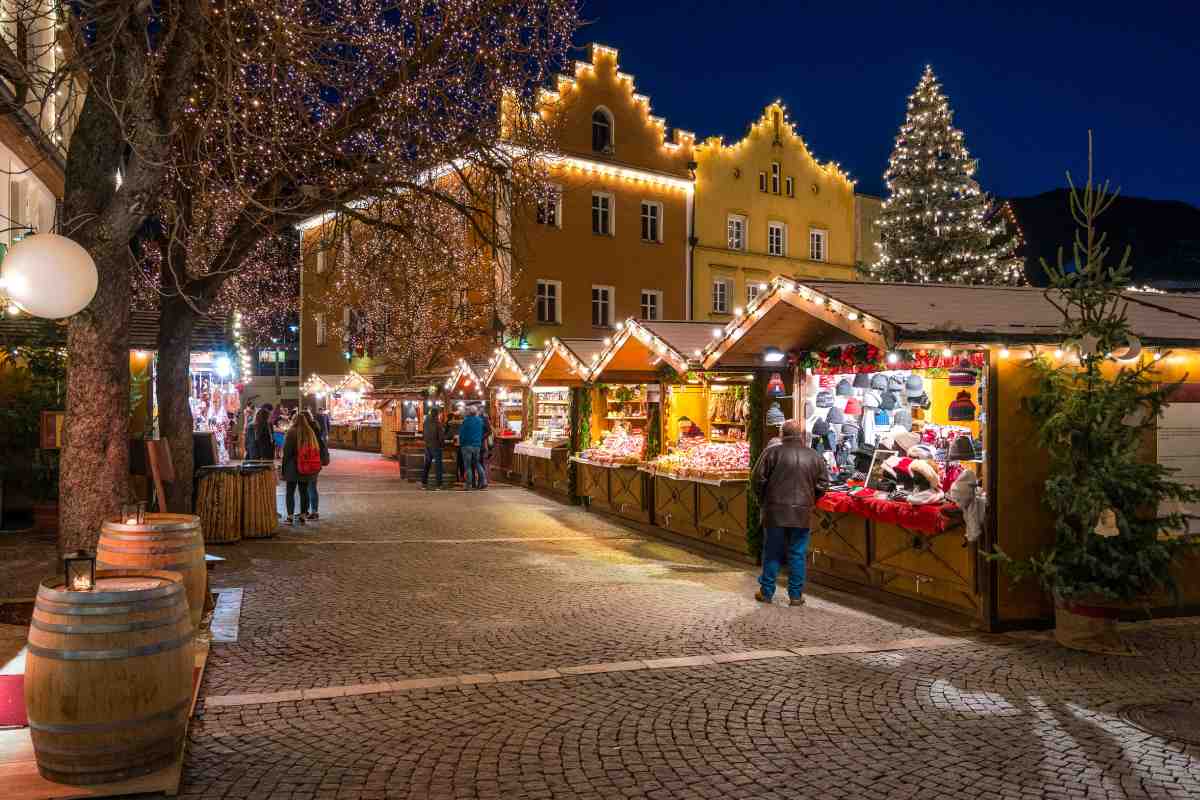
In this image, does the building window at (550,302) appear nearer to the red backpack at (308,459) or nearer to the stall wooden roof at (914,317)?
the red backpack at (308,459)

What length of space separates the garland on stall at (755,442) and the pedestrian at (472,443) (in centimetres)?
970

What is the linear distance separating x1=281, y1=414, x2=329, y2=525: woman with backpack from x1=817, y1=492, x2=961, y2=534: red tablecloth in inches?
298

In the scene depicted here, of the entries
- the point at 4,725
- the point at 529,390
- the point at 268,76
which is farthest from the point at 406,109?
the point at 529,390

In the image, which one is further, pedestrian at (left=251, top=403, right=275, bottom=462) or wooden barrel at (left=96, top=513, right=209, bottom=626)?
pedestrian at (left=251, top=403, right=275, bottom=462)

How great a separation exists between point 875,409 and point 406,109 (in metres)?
6.26

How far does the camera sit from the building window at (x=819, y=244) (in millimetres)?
36406

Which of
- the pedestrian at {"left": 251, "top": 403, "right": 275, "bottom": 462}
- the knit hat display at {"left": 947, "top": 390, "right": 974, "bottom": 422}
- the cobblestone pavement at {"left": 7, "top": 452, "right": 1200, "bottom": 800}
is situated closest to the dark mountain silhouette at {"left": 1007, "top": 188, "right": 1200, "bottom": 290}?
the pedestrian at {"left": 251, "top": 403, "right": 275, "bottom": 462}

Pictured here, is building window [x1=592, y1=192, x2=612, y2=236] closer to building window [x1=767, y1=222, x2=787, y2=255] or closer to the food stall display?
building window [x1=767, y1=222, x2=787, y2=255]

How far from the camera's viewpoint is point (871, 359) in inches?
381

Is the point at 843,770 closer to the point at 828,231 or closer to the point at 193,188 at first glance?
the point at 193,188

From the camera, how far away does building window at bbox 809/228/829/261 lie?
36406 mm

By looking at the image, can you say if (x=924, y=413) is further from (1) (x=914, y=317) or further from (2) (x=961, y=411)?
(1) (x=914, y=317)

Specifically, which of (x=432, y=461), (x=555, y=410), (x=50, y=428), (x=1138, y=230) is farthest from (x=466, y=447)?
(x=1138, y=230)

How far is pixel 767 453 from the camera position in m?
8.84
